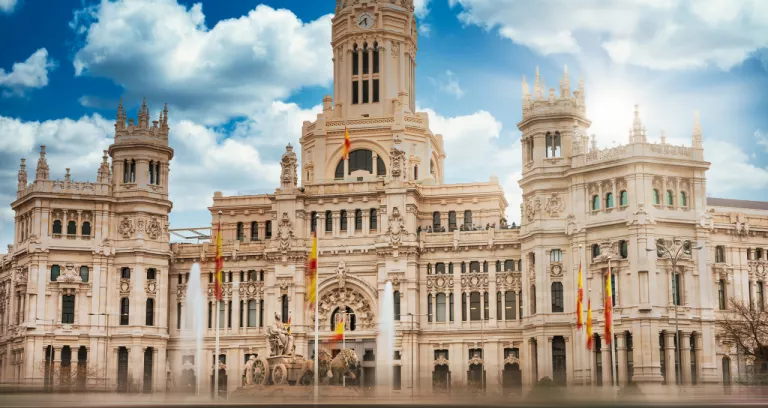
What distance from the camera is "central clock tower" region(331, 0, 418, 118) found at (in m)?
120

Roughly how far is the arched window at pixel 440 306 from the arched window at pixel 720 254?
25.5 meters

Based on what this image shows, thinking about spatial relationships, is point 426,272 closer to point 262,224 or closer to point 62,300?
point 262,224

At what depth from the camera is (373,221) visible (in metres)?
108

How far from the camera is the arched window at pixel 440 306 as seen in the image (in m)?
107

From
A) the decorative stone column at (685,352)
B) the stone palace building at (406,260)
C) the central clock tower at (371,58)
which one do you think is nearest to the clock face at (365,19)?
the central clock tower at (371,58)

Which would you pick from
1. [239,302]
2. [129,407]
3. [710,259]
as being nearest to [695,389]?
[129,407]

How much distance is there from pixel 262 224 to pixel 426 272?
776 inches

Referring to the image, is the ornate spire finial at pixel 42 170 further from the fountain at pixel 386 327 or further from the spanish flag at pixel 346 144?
the fountain at pixel 386 327

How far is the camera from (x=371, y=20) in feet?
400

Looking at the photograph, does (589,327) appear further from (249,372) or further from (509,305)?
(249,372)

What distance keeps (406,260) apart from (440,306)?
5765 millimetres

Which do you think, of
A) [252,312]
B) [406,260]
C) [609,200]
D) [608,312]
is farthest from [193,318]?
[609,200]

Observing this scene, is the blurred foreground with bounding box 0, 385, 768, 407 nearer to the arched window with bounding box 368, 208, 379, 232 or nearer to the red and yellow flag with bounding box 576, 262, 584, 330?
the red and yellow flag with bounding box 576, 262, 584, 330

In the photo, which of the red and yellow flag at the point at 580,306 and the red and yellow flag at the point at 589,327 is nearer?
the red and yellow flag at the point at 589,327
